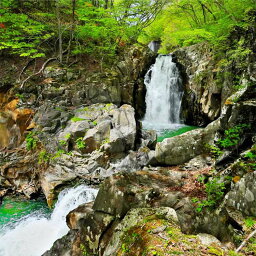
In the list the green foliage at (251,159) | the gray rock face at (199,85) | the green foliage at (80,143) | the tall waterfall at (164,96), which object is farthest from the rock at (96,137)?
the gray rock face at (199,85)

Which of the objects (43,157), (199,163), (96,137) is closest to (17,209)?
(43,157)

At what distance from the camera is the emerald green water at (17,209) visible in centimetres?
677

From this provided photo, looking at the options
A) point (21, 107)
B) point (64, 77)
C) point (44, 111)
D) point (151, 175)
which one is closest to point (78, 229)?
point (151, 175)

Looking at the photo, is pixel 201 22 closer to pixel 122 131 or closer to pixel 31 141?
pixel 122 131

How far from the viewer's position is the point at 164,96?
1598 centimetres

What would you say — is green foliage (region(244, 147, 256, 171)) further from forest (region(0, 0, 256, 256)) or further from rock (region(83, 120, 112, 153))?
rock (region(83, 120, 112, 153))

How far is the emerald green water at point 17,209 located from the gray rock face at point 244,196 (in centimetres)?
602

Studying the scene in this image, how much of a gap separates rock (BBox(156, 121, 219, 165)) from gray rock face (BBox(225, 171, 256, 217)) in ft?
11.1

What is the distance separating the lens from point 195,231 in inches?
139

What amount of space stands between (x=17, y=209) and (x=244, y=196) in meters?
7.39

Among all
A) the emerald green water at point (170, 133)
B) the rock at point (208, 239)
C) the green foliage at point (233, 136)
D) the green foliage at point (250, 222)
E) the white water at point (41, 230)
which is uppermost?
the green foliage at point (233, 136)

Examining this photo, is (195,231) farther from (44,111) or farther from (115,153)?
(44,111)

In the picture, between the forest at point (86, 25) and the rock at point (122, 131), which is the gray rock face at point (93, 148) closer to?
the rock at point (122, 131)

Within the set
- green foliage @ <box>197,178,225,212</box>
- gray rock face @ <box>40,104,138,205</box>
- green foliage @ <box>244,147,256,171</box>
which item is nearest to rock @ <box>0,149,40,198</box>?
gray rock face @ <box>40,104,138,205</box>
